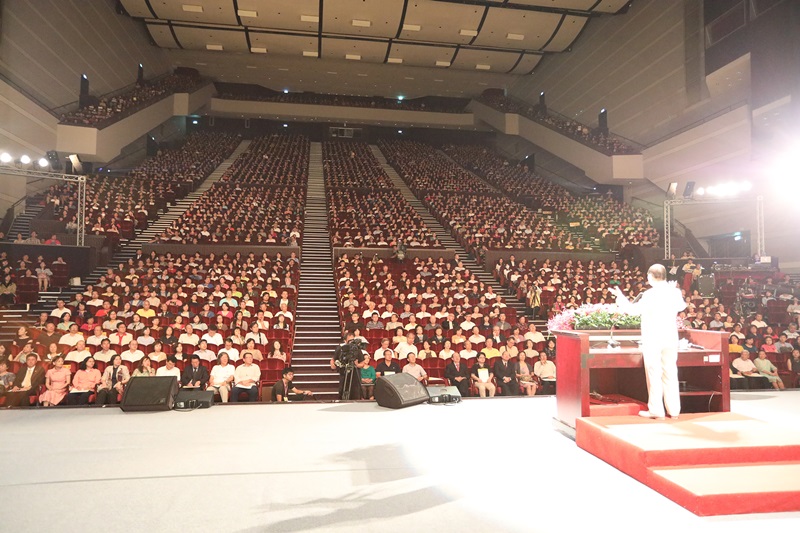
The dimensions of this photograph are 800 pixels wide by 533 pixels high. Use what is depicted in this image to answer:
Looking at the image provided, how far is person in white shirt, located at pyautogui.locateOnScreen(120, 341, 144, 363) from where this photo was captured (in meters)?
7.09

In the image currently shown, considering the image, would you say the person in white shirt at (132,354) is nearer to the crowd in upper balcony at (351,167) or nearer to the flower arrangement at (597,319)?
the flower arrangement at (597,319)

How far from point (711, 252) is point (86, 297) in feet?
54.8

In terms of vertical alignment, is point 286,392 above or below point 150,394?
below

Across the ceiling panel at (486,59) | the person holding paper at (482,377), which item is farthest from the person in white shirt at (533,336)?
the ceiling panel at (486,59)

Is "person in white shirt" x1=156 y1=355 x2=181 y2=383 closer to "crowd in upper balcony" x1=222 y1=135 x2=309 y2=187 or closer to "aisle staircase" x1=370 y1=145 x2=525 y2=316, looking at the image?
"aisle staircase" x1=370 y1=145 x2=525 y2=316

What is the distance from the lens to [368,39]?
→ 23719mm

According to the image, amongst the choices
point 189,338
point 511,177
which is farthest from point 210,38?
point 189,338

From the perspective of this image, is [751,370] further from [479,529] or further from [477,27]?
[477,27]

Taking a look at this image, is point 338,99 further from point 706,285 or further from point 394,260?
point 706,285

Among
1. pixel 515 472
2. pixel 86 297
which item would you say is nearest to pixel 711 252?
pixel 515 472

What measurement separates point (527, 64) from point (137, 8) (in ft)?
58.3

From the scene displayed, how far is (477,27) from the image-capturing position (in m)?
22.3

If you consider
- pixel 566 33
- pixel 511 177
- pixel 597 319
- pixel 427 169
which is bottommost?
pixel 597 319

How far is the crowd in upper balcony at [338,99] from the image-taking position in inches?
1150
